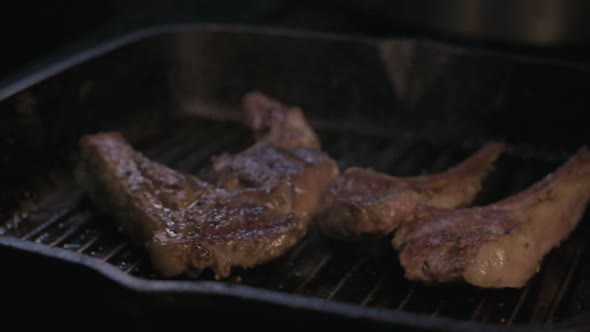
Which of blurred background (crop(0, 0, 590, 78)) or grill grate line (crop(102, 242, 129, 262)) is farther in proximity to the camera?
blurred background (crop(0, 0, 590, 78))

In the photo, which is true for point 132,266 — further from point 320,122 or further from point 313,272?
point 320,122

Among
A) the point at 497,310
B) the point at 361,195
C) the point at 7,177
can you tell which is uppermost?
the point at 7,177

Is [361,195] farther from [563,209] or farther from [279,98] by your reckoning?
[279,98]

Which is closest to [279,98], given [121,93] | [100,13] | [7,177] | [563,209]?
[121,93]

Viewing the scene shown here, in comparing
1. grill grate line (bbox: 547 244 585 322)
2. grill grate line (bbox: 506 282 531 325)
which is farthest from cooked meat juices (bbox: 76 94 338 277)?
grill grate line (bbox: 547 244 585 322)

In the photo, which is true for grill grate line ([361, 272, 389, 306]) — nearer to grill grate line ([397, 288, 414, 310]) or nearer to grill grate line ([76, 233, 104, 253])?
grill grate line ([397, 288, 414, 310])

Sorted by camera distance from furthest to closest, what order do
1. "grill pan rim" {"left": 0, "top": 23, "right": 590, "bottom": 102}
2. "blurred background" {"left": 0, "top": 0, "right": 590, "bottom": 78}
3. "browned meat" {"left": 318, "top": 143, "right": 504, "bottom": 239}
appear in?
"blurred background" {"left": 0, "top": 0, "right": 590, "bottom": 78} → "grill pan rim" {"left": 0, "top": 23, "right": 590, "bottom": 102} → "browned meat" {"left": 318, "top": 143, "right": 504, "bottom": 239}

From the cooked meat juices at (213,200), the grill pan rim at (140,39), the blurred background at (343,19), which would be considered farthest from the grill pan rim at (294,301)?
the blurred background at (343,19)

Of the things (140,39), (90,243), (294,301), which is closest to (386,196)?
(294,301)
